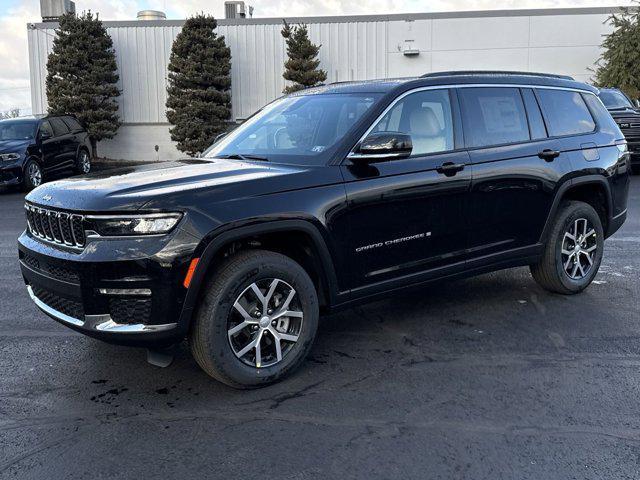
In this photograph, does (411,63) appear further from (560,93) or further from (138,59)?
(560,93)

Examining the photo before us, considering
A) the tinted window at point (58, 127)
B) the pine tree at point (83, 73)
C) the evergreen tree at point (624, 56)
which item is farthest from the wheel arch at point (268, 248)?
the evergreen tree at point (624, 56)

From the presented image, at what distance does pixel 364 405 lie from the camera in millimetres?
3602

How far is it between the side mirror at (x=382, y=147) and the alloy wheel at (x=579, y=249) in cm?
220

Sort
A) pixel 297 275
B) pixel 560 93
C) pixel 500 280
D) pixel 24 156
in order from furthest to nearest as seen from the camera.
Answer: pixel 24 156
pixel 500 280
pixel 560 93
pixel 297 275

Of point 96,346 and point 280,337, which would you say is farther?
point 96,346

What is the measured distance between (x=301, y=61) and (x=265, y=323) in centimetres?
1957

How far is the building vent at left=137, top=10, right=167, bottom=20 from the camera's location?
82.2 feet

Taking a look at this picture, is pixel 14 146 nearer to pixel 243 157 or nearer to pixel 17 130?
pixel 17 130

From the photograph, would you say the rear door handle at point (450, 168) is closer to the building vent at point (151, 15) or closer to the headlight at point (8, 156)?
the headlight at point (8, 156)

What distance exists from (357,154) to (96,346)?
7.34 feet

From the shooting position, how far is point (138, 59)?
24328mm

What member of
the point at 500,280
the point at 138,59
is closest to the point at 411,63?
the point at 138,59

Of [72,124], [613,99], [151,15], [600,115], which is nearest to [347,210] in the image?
[600,115]

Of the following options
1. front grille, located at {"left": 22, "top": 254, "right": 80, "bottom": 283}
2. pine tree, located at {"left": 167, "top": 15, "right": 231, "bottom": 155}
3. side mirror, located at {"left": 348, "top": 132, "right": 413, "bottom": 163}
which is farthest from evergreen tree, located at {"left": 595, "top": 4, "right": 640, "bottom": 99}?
front grille, located at {"left": 22, "top": 254, "right": 80, "bottom": 283}
